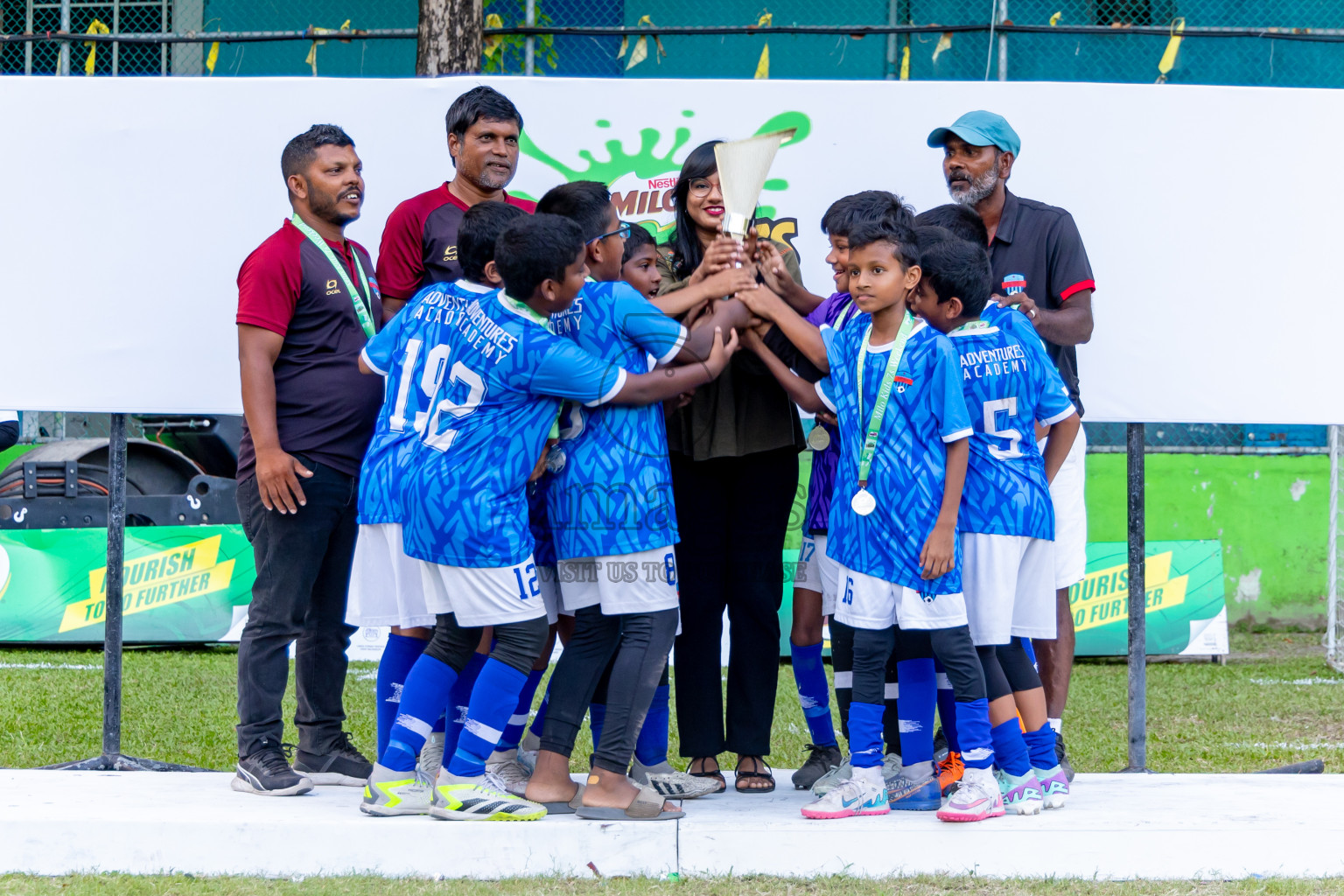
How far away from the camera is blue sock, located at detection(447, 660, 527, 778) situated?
3391mm

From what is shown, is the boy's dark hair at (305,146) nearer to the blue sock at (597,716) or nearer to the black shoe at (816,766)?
the blue sock at (597,716)

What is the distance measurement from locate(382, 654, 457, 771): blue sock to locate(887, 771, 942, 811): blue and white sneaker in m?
1.26

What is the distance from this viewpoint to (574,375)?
132 inches

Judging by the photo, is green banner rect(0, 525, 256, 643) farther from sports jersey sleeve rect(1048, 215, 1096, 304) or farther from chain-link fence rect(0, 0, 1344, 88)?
sports jersey sleeve rect(1048, 215, 1096, 304)

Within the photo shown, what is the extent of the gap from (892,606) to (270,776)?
6.18 feet

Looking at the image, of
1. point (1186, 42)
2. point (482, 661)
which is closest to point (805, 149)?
point (482, 661)

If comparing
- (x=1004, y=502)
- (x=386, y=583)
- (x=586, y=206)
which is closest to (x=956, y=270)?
(x=1004, y=502)

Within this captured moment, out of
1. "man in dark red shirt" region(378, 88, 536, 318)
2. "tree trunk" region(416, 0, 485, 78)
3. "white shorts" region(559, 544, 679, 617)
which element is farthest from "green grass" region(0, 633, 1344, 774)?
"tree trunk" region(416, 0, 485, 78)

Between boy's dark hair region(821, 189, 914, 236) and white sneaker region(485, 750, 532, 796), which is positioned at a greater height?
boy's dark hair region(821, 189, 914, 236)

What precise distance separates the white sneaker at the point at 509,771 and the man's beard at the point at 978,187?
2201 millimetres

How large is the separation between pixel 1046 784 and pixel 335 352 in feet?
7.98

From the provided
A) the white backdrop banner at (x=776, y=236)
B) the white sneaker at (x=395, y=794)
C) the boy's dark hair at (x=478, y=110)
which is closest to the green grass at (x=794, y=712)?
the white backdrop banner at (x=776, y=236)

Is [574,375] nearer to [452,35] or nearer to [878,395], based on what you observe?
[878,395]

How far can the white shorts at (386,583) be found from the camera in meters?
3.66
